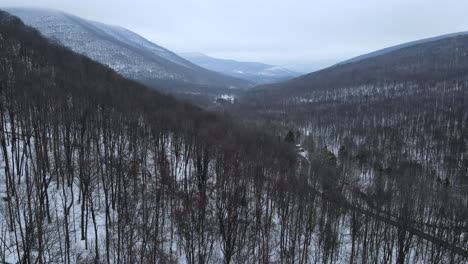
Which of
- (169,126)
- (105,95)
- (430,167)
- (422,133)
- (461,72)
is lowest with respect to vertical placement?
(430,167)

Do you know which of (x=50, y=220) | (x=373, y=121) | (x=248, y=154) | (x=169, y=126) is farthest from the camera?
(x=373, y=121)

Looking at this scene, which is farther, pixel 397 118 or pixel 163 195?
pixel 397 118

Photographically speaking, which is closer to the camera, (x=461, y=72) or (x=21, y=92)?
(x=21, y=92)

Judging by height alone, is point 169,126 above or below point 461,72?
below

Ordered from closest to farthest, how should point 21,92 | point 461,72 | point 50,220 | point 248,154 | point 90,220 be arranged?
point 50,220 → point 90,220 → point 21,92 → point 248,154 → point 461,72

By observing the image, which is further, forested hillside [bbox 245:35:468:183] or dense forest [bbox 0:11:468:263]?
forested hillside [bbox 245:35:468:183]

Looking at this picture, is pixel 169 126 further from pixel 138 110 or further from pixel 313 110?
pixel 313 110

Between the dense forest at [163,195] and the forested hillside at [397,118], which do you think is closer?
the dense forest at [163,195]

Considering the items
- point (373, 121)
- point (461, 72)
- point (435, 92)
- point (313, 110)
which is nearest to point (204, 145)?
point (373, 121)
